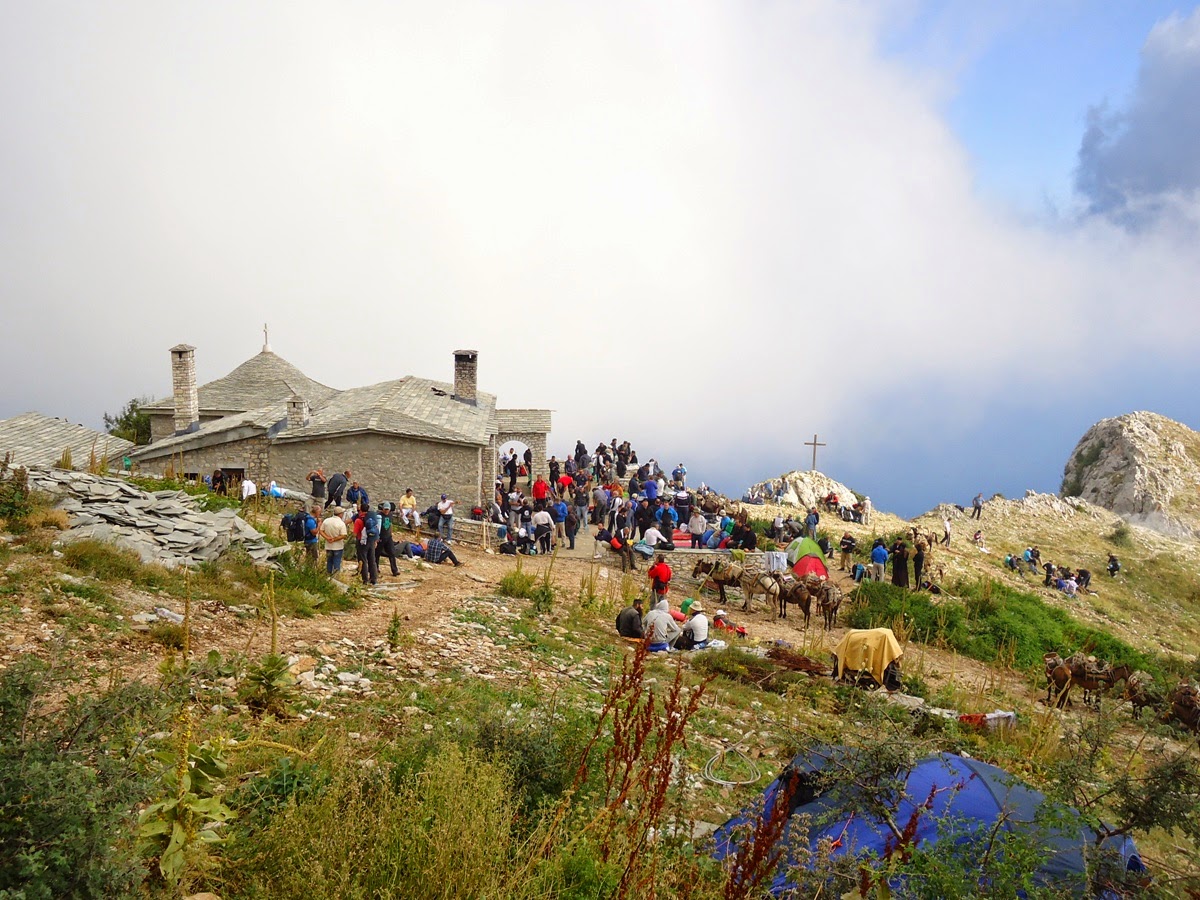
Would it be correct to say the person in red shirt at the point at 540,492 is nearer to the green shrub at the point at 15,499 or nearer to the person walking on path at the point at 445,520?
the person walking on path at the point at 445,520

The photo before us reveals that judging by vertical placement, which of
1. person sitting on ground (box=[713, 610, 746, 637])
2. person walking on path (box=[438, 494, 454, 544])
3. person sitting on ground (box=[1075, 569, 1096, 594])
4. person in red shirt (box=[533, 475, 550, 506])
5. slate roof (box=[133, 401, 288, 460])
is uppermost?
slate roof (box=[133, 401, 288, 460])

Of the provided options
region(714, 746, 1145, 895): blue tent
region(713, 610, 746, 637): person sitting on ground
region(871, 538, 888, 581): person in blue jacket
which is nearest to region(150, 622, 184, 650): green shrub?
region(714, 746, 1145, 895): blue tent

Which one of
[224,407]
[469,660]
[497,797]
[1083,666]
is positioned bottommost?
[1083,666]

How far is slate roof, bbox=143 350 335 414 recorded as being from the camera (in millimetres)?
32000

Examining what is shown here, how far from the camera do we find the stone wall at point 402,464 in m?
23.4

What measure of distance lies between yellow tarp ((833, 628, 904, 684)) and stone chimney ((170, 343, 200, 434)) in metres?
26.0

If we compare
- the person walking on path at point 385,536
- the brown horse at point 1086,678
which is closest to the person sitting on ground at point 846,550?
the brown horse at point 1086,678

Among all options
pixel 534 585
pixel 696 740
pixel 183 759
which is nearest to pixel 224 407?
pixel 534 585

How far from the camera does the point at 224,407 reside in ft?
105

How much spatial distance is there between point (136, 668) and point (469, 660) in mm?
3970

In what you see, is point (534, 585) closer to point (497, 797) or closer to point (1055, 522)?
point (497, 797)

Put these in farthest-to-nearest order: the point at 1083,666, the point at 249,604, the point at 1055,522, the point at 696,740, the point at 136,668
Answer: the point at 1055,522 → the point at 1083,666 → the point at 249,604 → the point at 696,740 → the point at 136,668

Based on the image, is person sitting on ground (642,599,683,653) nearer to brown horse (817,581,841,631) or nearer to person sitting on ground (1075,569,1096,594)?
brown horse (817,581,841,631)

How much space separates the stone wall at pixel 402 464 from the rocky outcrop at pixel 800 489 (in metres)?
22.4
